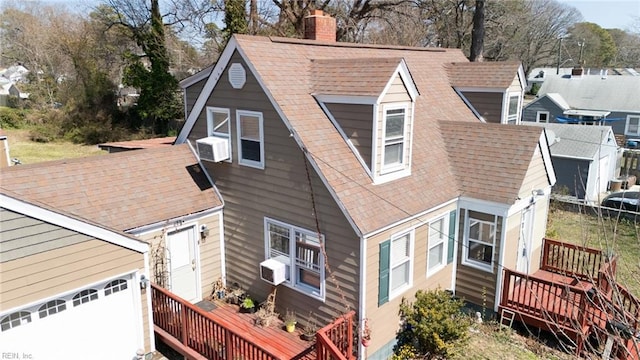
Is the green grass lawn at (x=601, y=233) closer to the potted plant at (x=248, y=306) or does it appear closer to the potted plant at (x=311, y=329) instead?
the potted plant at (x=311, y=329)

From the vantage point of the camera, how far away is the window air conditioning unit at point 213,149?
1031 centimetres

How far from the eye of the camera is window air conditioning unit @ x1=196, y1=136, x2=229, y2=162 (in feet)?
33.8

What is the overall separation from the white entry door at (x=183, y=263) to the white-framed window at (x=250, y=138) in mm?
2213

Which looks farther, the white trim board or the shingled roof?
the shingled roof

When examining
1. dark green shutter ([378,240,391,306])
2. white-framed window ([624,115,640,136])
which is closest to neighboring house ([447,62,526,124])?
dark green shutter ([378,240,391,306])

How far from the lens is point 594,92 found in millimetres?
35969

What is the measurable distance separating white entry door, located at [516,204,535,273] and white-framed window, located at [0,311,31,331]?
1073 cm

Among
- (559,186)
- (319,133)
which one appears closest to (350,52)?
(319,133)

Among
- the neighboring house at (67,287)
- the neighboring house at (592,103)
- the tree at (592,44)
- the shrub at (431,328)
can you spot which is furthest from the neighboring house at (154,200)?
the tree at (592,44)

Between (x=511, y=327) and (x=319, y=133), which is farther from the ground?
(x=319, y=133)

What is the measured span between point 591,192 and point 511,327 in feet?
53.4

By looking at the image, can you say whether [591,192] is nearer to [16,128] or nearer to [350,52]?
[350,52]

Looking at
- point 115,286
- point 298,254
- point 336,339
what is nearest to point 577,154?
point 298,254

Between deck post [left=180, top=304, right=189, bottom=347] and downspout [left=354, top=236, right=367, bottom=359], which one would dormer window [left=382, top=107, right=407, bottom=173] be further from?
deck post [left=180, top=304, right=189, bottom=347]
